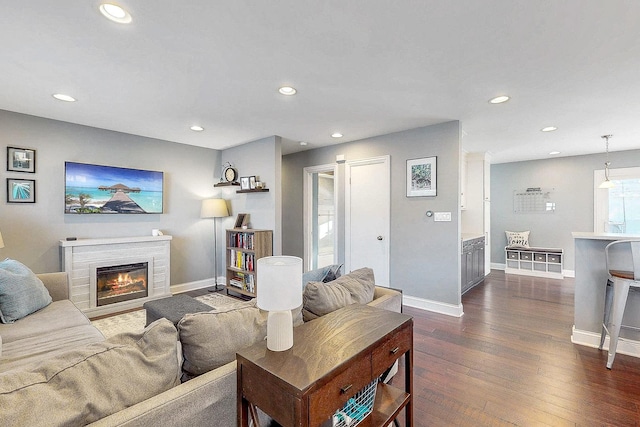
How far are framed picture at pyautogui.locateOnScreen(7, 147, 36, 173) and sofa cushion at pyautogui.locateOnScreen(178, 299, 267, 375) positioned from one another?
3.72 meters

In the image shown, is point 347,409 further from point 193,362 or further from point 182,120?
point 182,120

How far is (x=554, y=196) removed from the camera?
5.95 m

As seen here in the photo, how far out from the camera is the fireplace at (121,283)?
12.2 feet

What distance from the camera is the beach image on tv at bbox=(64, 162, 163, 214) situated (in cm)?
371

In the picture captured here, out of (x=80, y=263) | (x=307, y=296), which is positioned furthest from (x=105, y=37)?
(x=80, y=263)

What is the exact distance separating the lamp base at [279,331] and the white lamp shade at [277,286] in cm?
6

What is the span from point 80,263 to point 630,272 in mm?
5739

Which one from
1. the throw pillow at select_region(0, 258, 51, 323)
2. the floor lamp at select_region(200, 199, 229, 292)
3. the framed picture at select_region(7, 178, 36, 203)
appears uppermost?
the framed picture at select_region(7, 178, 36, 203)

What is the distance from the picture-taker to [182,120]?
356cm

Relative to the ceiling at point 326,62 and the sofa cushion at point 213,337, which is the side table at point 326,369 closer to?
the sofa cushion at point 213,337

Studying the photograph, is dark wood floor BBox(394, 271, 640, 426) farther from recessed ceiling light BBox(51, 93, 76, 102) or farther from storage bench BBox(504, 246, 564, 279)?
recessed ceiling light BBox(51, 93, 76, 102)

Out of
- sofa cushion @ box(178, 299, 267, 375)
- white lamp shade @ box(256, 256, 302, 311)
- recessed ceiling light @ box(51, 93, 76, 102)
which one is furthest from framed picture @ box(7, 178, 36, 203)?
white lamp shade @ box(256, 256, 302, 311)

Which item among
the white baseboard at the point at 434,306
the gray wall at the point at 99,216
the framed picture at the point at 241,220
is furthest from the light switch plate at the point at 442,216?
the gray wall at the point at 99,216

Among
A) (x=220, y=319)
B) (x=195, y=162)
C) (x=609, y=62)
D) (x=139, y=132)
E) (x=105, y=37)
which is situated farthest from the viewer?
(x=195, y=162)
